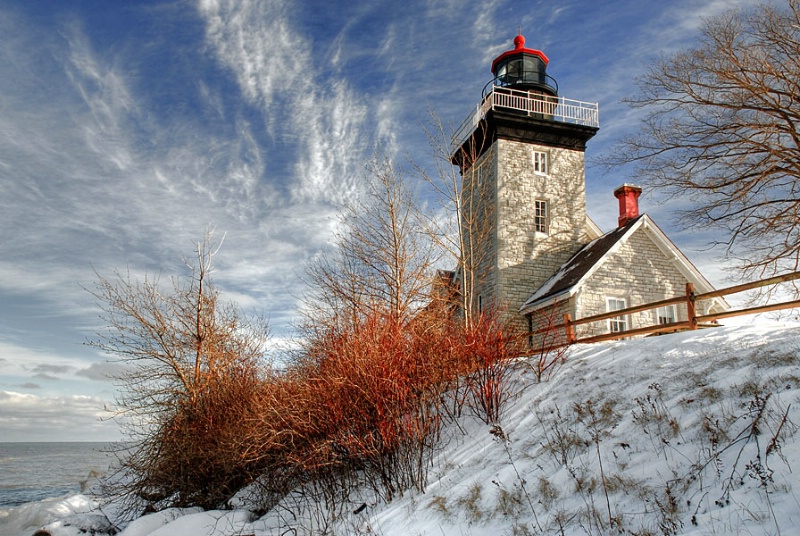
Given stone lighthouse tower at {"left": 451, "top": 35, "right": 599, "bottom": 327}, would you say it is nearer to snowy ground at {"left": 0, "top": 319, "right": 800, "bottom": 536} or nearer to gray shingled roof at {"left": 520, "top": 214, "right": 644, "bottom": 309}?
gray shingled roof at {"left": 520, "top": 214, "right": 644, "bottom": 309}

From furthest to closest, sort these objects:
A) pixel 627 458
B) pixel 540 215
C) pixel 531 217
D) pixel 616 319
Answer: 1. pixel 540 215
2. pixel 531 217
3. pixel 616 319
4. pixel 627 458

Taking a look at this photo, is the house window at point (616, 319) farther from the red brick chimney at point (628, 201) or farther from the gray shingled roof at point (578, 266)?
the red brick chimney at point (628, 201)

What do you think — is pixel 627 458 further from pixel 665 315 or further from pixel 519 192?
pixel 519 192

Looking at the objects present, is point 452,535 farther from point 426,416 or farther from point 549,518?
point 426,416

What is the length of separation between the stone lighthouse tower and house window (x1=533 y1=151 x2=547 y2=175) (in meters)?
0.04

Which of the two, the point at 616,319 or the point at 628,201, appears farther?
the point at 628,201

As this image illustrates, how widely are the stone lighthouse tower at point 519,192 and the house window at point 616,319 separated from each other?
2886 millimetres

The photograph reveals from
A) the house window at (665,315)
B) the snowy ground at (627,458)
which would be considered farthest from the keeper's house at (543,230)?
the snowy ground at (627,458)

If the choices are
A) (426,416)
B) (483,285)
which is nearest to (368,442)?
(426,416)

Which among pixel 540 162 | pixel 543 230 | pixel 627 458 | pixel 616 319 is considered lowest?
pixel 627 458

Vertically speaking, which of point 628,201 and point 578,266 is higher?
point 628,201

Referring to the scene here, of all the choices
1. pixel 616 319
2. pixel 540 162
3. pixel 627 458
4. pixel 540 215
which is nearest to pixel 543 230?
pixel 540 215

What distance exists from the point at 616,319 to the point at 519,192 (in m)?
6.04

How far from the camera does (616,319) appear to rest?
17875mm
